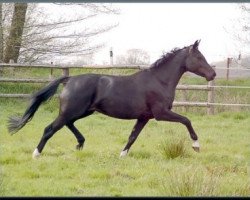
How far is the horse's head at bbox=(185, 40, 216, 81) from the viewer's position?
707 cm

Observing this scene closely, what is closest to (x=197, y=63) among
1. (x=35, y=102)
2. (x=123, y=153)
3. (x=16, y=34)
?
(x=123, y=153)

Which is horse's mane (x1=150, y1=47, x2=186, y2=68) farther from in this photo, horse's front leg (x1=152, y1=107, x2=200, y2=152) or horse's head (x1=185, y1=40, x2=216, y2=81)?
horse's front leg (x1=152, y1=107, x2=200, y2=152)

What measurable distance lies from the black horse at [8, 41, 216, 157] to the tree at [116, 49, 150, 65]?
5578 millimetres

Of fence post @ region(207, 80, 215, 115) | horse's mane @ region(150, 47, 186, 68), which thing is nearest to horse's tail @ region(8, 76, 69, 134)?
horse's mane @ region(150, 47, 186, 68)

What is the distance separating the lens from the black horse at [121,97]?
676 centimetres

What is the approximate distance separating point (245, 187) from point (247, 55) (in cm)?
1111

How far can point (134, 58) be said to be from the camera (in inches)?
529

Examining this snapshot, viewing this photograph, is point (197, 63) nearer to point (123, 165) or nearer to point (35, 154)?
point (123, 165)

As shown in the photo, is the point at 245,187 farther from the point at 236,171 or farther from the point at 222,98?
the point at 222,98

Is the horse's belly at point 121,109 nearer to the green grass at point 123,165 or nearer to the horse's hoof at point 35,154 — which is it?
the green grass at point 123,165

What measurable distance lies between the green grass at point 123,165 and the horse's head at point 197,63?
3.65ft

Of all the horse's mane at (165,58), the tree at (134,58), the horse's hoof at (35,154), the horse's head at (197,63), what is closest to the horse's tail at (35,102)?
the horse's hoof at (35,154)

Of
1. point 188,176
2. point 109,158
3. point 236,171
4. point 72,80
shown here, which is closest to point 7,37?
point 72,80

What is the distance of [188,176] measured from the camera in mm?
4230
